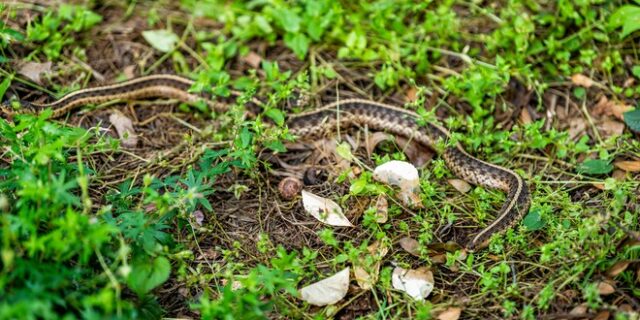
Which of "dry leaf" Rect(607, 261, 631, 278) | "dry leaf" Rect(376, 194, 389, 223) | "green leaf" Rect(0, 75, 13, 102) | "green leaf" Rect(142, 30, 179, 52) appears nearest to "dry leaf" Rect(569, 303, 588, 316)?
"dry leaf" Rect(607, 261, 631, 278)

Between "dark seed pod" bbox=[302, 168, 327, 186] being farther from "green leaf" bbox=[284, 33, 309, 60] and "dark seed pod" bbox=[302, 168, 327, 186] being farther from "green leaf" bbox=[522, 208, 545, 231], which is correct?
"green leaf" bbox=[522, 208, 545, 231]

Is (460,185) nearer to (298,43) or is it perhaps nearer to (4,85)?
(298,43)

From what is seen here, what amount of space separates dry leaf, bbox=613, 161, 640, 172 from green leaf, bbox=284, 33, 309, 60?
365 cm

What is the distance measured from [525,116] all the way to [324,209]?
277 cm

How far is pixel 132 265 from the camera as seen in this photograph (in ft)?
16.7

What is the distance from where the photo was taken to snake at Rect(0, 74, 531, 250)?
6664 mm

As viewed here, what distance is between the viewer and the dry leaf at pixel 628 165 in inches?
261

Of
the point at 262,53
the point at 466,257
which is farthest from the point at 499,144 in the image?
the point at 262,53

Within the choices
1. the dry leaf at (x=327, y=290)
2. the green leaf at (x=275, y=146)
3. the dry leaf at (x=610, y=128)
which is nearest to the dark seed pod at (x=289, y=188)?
the green leaf at (x=275, y=146)

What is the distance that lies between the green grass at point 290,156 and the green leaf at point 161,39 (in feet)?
0.08

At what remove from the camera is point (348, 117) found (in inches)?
291

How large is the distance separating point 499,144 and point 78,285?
4426 millimetres

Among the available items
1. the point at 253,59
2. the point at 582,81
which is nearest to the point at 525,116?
the point at 582,81

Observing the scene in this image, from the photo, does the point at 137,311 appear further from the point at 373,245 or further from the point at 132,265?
the point at 373,245
